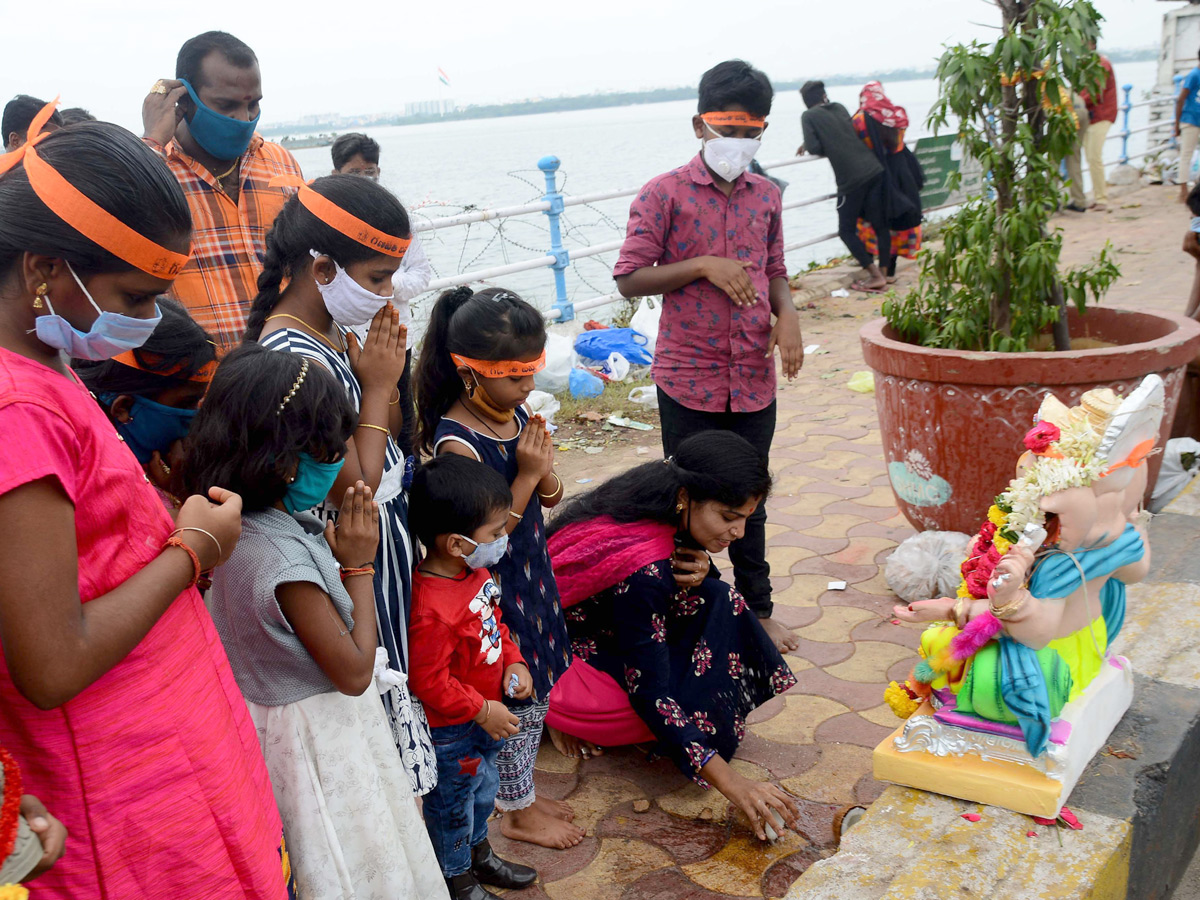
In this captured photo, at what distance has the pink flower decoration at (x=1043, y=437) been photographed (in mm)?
2084

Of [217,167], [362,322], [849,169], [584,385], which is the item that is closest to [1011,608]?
[362,322]

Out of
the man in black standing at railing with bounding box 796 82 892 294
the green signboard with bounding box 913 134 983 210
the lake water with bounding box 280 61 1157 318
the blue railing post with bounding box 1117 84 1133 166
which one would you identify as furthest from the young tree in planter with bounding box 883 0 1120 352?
the blue railing post with bounding box 1117 84 1133 166

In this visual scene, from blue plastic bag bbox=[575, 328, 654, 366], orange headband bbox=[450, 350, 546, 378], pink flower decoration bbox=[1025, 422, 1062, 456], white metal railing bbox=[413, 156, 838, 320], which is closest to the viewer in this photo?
pink flower decoration bbox=[1025, 422, 1062, 456]

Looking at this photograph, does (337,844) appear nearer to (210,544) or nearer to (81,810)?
(81,810)

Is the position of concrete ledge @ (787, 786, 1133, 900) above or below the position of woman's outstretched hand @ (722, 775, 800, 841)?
above

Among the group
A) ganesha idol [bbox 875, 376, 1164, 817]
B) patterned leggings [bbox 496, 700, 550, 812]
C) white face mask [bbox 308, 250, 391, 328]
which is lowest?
patterned leggings [bbox 496, 700, 550, 812]

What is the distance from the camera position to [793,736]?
9.33 feet

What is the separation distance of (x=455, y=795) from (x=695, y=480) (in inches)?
38.6

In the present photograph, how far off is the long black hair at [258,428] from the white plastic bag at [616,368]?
15.9ft

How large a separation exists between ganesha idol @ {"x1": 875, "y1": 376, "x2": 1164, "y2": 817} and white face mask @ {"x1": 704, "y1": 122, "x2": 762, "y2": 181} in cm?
134

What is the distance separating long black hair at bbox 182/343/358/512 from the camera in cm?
165

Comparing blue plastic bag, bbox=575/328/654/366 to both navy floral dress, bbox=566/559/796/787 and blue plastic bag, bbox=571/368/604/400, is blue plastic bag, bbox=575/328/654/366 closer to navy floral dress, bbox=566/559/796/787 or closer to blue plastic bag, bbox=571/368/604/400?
blue plastic bag, bbox=571/368/604/400

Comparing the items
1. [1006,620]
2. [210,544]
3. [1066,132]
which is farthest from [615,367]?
[210,544]

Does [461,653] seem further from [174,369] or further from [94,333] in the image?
[94,333]
